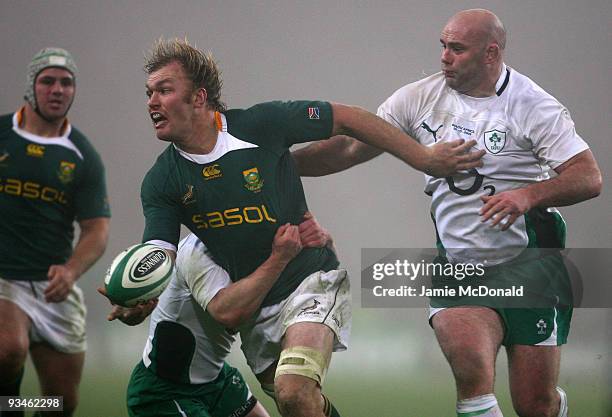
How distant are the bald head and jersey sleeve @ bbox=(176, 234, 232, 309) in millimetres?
1474

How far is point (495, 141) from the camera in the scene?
3.93m

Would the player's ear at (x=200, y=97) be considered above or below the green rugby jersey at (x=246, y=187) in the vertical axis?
above

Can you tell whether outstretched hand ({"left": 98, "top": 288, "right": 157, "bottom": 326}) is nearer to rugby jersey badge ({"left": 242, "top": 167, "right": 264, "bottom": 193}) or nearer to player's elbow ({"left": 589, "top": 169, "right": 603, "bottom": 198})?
rugby jersey badge ({"left": 242, "top": 167, "right": 264, "bottom": 193})

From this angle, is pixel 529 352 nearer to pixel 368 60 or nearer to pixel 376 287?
pixel 376 287

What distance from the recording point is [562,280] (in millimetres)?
4121

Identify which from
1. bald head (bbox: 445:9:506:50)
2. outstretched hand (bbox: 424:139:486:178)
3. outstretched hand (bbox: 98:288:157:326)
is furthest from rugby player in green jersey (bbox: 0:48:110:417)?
bald head (bbox: 445:9:506:50)

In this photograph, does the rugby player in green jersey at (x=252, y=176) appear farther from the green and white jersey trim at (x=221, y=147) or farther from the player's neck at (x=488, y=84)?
the player's neck at (x=488, y=84)

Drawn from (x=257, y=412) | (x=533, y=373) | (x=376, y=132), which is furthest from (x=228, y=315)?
(x=533, y=373)

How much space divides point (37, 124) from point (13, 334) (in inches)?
39.5

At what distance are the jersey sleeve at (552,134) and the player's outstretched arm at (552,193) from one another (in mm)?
36

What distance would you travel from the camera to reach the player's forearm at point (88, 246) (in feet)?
14.5

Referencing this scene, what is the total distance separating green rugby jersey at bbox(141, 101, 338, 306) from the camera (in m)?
3.79

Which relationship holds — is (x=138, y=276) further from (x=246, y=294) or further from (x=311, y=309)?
(x=311, y=309)

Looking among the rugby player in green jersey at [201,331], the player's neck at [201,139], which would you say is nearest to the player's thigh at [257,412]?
the rugby player in green jersey at [201,331]
